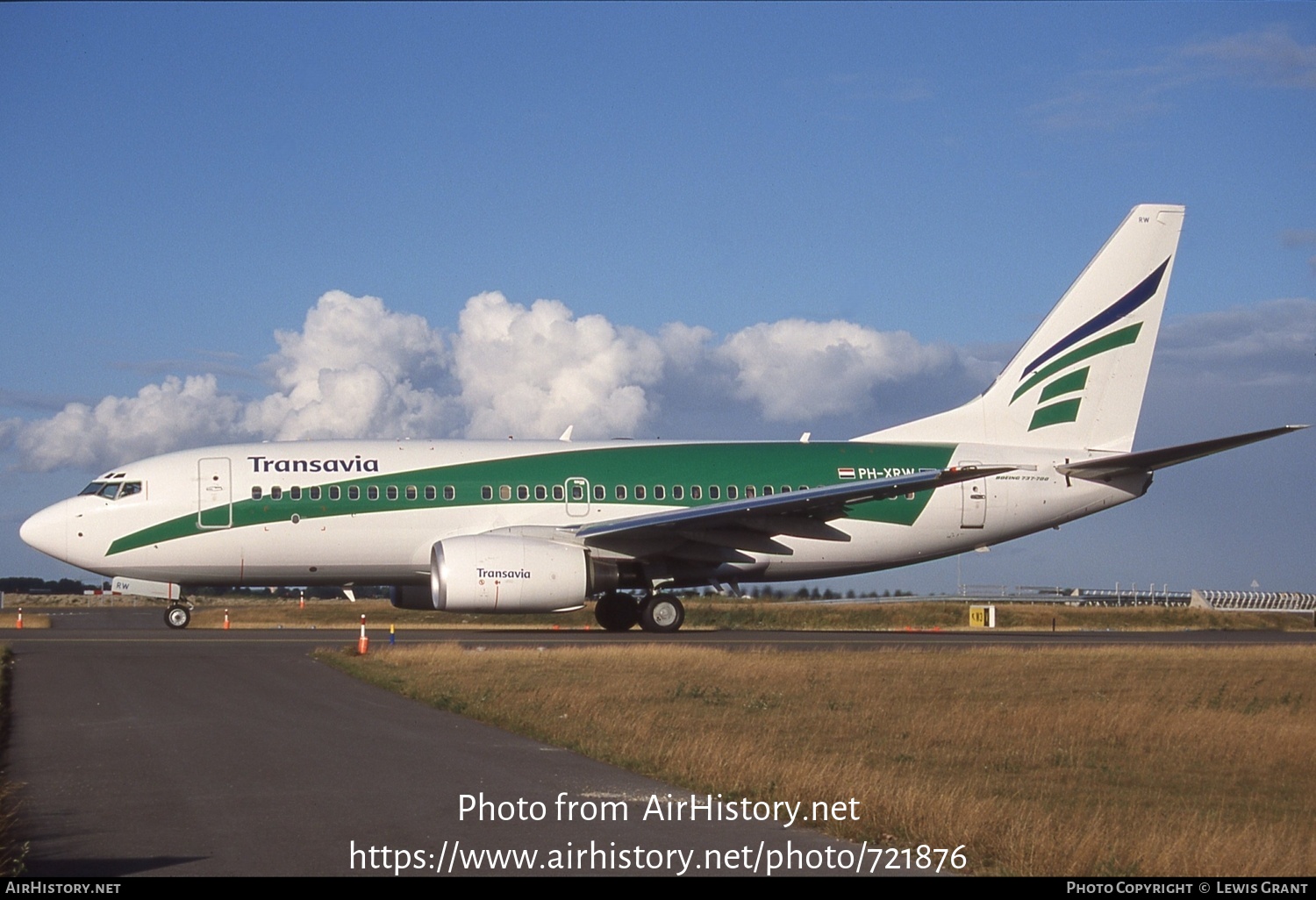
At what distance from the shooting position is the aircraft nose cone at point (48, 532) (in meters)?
27.8

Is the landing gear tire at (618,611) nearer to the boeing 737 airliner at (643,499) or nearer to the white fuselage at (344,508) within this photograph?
the boeing 737 airliner at (643,499)

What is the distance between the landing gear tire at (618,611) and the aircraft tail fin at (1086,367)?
6.63 m

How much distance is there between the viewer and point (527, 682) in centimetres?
1705

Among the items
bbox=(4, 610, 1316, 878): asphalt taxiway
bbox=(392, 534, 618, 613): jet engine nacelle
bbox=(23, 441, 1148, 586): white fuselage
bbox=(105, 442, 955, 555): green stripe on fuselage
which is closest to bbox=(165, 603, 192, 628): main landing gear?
bbox=(23, 441, 1148, 586): white fuselage

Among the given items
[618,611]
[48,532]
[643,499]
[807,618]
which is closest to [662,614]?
[618,611]

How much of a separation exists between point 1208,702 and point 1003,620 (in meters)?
23.6

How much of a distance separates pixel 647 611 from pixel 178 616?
10.3 m

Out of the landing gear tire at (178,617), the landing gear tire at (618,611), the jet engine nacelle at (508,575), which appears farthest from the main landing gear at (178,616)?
the landing gear tire at (618,611)

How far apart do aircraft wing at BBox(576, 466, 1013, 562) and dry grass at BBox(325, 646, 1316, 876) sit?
16.3 ft

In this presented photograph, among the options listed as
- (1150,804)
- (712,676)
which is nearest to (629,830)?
(1150,804)

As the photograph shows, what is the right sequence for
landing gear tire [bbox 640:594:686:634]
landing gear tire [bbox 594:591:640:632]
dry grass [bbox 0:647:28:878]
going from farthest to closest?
landing gear tire [bbox 594:591:640:632] → landing gear tire [bbox 640:594:686:634] → dry grass [bbox 0:647:28:878]

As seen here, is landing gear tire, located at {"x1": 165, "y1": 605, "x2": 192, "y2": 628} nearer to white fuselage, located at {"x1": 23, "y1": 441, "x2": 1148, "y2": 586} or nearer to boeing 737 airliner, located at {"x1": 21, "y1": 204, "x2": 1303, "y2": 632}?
boeing 737 airliner, located at {"x1": 21, "y1": 204, "x2": 1303, "y2": 632}

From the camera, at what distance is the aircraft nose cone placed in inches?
1094

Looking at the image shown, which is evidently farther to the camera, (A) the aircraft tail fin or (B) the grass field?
(B) the grass field
